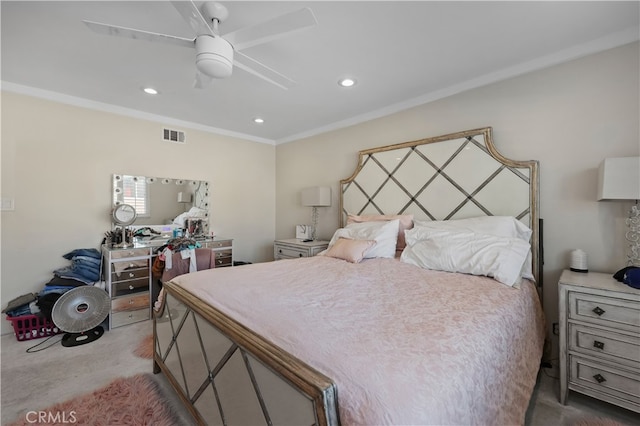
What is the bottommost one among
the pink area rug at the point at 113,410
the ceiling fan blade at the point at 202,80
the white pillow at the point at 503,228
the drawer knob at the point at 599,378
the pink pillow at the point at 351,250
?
the pink area rug at the point at 113,410

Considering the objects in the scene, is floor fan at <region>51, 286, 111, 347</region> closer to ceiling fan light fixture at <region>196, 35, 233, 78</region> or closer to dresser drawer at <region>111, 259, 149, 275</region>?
dresser drawer at <region>111, 259, 149, 275</region>

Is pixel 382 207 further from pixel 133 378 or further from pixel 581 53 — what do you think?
pixel 133 378

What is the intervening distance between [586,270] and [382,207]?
73.0 inches

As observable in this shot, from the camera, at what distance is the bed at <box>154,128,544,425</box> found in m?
0.81

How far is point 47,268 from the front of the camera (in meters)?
2.91

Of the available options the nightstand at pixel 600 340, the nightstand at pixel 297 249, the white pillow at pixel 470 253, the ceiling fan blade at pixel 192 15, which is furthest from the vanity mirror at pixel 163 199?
the nightstand at pixel 600 340

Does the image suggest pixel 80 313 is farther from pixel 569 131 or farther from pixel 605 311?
pixel 569 131

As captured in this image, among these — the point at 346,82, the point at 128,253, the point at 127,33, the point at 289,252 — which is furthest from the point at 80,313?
the point at 346,82

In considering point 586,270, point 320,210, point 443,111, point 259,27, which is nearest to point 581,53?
point 443,111

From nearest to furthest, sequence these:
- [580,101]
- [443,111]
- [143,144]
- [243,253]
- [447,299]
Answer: [447,299] → [580,101] → [443,111] → [143,144] → [243,253]

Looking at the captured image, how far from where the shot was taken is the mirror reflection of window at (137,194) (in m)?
3.37

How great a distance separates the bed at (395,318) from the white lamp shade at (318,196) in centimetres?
92

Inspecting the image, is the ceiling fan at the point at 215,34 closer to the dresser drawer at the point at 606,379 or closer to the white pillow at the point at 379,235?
the white pillow at the point at 379,235

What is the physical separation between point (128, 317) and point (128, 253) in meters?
0.72
